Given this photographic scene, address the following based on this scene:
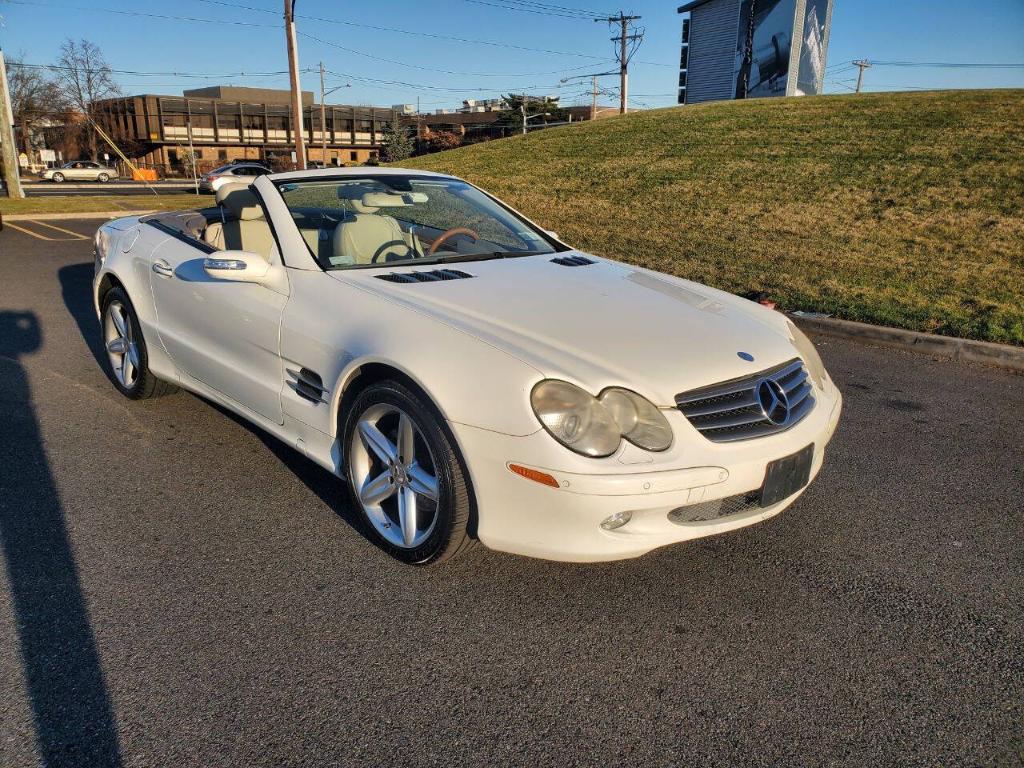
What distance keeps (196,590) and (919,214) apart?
12732 millimetres

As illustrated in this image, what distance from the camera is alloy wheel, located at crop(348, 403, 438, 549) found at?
296 centimetres

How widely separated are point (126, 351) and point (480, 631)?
3.45m

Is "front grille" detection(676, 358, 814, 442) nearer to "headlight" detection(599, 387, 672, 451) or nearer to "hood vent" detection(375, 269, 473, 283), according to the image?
"headlight" detection(599, 387, 672, 451)

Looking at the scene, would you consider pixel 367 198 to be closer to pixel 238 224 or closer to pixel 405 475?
pixel 238 224

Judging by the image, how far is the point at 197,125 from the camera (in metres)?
74.2

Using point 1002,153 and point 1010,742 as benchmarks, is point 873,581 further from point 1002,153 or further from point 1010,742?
point 1002,153

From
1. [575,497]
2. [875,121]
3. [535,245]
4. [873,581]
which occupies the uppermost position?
[875,121]

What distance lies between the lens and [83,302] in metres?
7.93

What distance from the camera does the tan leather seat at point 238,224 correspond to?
4.35 metres

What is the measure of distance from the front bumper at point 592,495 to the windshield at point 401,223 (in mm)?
1483

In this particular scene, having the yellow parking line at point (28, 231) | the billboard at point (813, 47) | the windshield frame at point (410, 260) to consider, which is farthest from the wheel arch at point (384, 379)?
the billboard at point (813, 47)

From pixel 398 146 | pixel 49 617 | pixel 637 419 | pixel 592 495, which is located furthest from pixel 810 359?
pixel 398 146

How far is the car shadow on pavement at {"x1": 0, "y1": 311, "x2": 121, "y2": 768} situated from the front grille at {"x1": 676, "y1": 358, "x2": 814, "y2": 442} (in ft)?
6.60

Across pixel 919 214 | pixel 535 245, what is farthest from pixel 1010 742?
pixel 919 214
